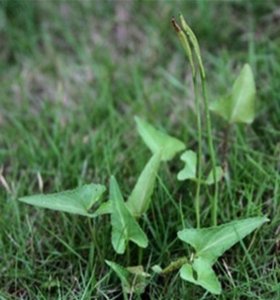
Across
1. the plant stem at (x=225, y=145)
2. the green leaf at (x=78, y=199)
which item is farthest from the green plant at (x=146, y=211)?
the plant stem at (x=225, y=145)

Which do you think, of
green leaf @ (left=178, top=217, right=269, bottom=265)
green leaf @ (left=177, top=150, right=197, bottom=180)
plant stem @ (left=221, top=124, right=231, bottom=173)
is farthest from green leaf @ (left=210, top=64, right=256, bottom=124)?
green leaf @ (left=178, top=217, right=269, bottom=265)

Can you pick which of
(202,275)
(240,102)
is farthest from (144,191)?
(240,102)

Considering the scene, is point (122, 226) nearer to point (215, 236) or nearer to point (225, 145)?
point (215, 236)

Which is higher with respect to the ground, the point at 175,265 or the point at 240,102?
the point at 240,102

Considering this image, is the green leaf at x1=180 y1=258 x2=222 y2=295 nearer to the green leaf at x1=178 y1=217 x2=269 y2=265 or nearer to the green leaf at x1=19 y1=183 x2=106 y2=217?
the green leaf at x1=178 y1=217 x2=269 y2=265

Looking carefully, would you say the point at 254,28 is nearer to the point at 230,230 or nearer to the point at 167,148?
the point at 167,148

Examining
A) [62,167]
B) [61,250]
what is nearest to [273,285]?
[61,250]
